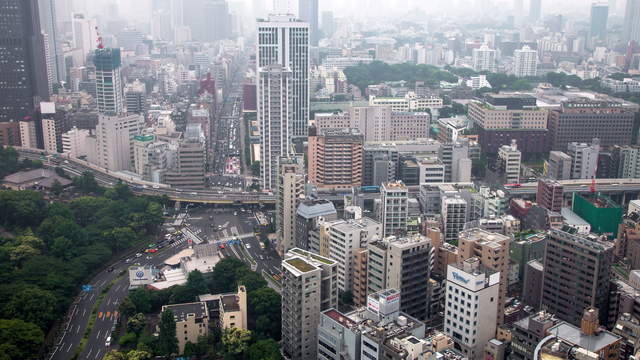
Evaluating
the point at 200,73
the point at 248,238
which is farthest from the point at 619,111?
the point at 200,73

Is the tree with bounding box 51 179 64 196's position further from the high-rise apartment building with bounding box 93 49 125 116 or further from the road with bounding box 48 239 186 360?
the high-rise apartment building with bounding box 93 49 125 116

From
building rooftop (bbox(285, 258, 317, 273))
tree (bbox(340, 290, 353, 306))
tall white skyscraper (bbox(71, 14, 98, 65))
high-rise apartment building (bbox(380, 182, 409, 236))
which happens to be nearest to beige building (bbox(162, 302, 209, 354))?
building rooftop (bbox(285, 258, 317, 273))

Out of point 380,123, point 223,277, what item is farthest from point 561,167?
point 223,277

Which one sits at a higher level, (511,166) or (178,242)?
(511,166)

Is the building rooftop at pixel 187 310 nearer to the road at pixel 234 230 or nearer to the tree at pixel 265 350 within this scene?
the tree at pixel 265 350

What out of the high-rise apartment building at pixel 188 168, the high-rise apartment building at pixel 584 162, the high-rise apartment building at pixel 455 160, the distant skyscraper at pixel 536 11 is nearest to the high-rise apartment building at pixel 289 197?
the high-rise apartment building at pixel 188 168

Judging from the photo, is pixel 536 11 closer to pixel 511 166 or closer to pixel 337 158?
pixel 511 166
